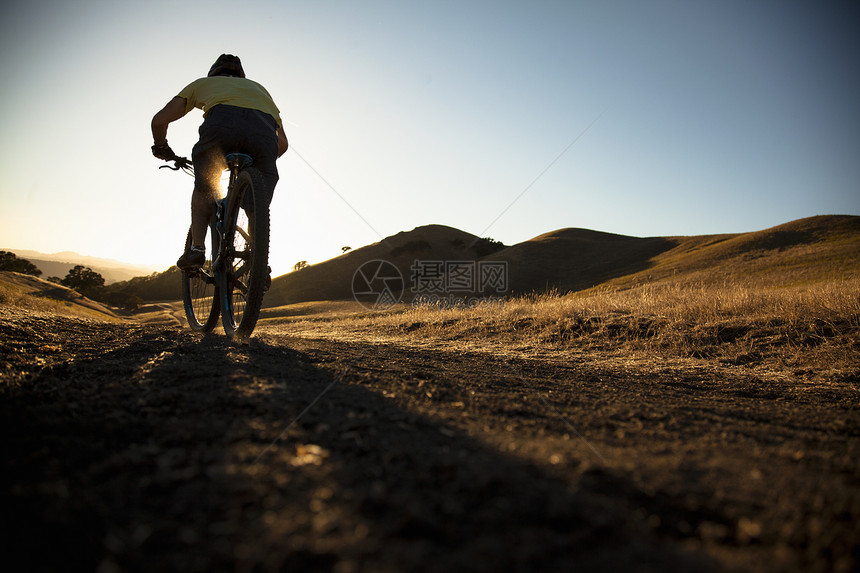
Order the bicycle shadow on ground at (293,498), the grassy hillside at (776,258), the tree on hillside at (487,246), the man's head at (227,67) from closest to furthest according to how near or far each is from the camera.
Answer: the bicycle shadow on ground at (293,498)
the man's head at (227,67)
the grassy hillside at (776,258)
the tree on hillside at (487,246)

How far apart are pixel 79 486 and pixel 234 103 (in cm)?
369

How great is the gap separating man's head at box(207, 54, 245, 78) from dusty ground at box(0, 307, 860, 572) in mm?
3456

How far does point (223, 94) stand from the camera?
12.3ft

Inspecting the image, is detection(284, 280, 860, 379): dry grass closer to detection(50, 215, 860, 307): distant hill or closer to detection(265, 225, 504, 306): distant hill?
detection(50, 215, 860, 307): distant hill

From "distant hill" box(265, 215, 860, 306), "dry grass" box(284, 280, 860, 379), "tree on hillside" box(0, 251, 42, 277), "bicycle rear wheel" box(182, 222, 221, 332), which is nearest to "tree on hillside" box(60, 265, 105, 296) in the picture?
"tree on hillside" box(0, 251, 42, 277)

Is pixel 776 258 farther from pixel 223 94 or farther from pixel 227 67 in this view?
pixel 223 94

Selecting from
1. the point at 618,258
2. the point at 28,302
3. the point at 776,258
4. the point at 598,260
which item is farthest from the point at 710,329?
the point at 618,258

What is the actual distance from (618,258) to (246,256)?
53.2 meters

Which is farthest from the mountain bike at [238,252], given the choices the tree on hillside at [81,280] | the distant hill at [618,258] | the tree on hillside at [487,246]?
the tree on hillside at [487,246]

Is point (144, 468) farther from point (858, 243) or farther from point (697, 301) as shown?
point (858, 243)

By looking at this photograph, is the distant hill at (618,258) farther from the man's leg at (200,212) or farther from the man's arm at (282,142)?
the man's leg at (200,212)

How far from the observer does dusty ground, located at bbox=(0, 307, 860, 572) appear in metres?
0.67

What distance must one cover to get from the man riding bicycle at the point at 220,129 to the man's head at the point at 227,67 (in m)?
0.24

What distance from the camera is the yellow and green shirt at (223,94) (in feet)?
12.3
